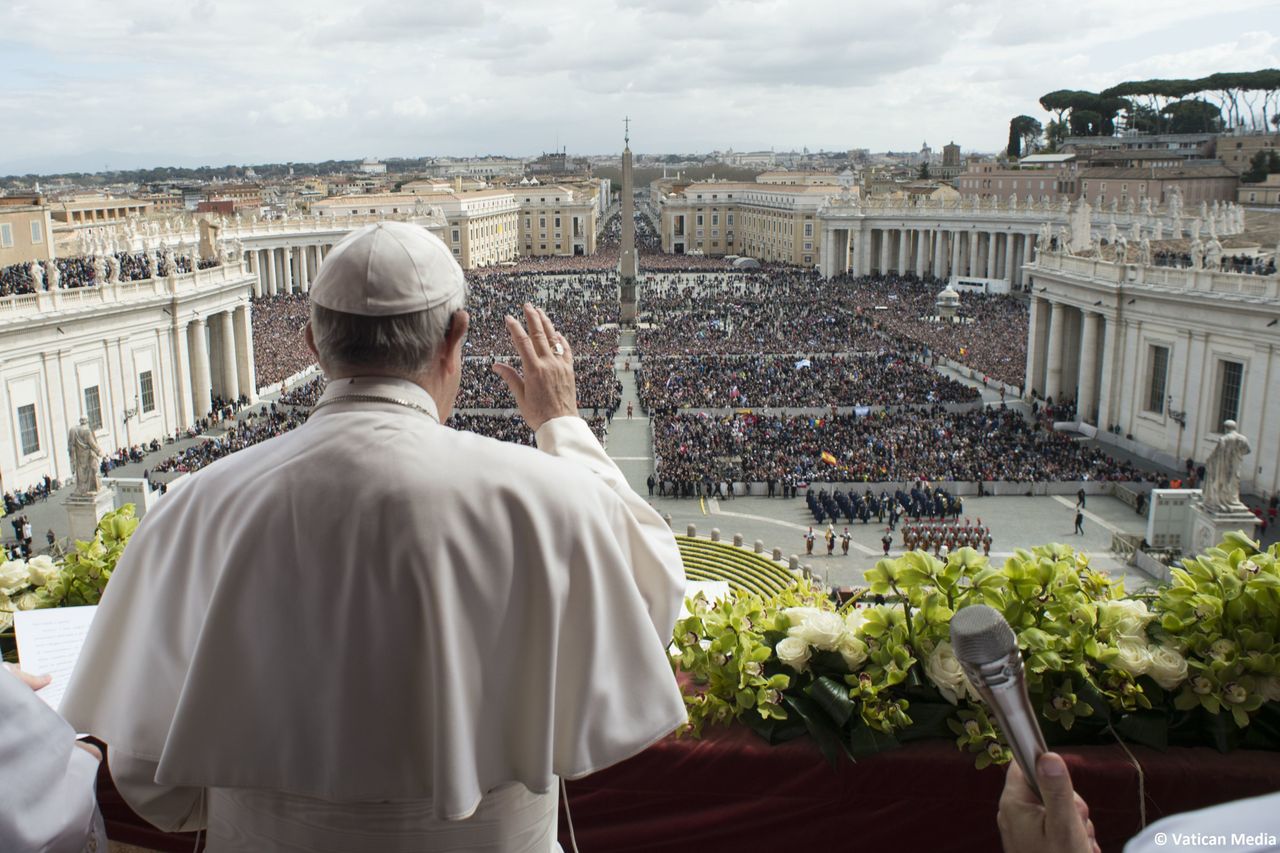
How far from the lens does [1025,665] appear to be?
459 cm

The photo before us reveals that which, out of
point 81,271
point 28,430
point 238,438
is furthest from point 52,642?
point 81,271

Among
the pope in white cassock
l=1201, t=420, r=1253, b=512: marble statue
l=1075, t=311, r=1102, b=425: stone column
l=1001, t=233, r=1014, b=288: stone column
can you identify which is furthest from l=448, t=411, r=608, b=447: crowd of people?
l=1001, t=233, r=1014, b=288: stone column

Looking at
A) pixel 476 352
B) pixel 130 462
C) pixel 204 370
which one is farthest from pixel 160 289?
pixel 476 352

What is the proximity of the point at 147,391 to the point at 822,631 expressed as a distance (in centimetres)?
3890

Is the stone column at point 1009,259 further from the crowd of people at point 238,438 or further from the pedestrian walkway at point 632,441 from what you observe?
the crowd of people at point 238,438

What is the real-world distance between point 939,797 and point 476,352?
48114 millimetres

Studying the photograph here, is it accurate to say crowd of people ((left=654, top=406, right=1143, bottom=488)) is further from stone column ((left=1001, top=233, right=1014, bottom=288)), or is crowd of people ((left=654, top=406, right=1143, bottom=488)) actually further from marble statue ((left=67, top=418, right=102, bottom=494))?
stone column ((left=1001, top=233, right=1014, bottom=288))

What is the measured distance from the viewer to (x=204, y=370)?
41.8 meters

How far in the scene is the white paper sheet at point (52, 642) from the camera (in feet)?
13.6

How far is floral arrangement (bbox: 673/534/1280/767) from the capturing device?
4.65 metres

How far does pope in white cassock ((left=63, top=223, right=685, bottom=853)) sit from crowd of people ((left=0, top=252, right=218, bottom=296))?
35.0m

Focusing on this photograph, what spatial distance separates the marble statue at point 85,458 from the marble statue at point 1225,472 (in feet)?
73.5

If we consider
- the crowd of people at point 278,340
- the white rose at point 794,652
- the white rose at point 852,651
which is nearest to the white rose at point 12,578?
the white rose at point 794,652

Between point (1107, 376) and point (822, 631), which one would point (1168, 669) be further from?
point (1107, 376)
